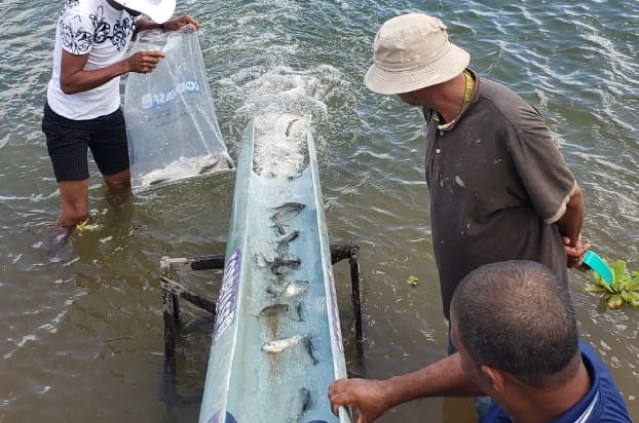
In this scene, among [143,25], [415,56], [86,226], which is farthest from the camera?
[86,226]

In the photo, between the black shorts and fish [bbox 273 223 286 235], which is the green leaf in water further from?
the black shorts

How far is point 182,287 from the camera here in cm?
397

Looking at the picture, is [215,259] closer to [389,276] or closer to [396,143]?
[389,276]

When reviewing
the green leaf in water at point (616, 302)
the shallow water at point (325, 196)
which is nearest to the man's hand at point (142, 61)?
the shallow water at point (325, 196)

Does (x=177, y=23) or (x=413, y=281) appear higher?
(x=177, y=23)

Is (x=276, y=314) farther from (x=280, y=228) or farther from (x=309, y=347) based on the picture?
(x=280, y=228)

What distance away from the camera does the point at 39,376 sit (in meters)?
4.16

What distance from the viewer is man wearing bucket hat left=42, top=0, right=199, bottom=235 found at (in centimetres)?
428

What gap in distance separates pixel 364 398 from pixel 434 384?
253 millimetres

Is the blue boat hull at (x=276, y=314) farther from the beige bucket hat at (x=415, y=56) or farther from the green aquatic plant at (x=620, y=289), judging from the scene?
the green aquatic plant at (x=620, y=289)

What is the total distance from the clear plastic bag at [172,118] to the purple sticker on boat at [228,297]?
2.18 m

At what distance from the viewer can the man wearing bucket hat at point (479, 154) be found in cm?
253

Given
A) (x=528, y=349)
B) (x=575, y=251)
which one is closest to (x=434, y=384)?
(x=528, y=349)

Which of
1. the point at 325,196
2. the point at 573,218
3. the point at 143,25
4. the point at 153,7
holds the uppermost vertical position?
the point at 153,7
